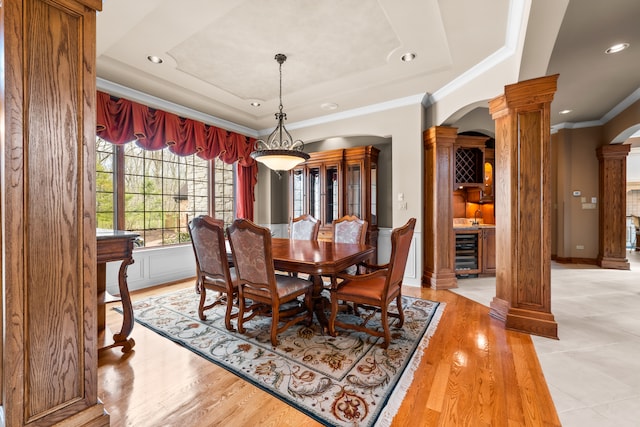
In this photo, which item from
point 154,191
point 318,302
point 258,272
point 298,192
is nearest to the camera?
point 258,272

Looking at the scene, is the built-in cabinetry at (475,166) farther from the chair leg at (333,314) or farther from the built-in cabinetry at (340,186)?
the chair leg at (333,314)

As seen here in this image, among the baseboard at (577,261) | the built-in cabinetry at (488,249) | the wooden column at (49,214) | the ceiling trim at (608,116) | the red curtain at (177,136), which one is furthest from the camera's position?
the baseboard at (577,261)

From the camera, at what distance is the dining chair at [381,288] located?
2146mm

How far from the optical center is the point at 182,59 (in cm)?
299

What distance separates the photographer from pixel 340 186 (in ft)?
15.5

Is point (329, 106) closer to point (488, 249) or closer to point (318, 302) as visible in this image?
point (318, 302)

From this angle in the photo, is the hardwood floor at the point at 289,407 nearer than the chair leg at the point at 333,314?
Yes

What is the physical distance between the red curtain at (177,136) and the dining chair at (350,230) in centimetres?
223

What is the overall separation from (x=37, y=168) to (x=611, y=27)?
4012mm

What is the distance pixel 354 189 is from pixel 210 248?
278 cm

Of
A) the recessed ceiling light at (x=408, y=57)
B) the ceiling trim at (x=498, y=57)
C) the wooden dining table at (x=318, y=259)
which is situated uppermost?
the recessed ceiling light at (x=408, y=57)

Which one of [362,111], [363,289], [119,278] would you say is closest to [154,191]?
[119,278]

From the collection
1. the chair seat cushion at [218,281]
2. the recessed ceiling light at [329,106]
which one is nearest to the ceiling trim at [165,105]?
the recessed ceiling light at [329,106]

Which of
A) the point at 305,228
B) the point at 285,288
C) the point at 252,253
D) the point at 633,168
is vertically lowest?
the point at 285,288
